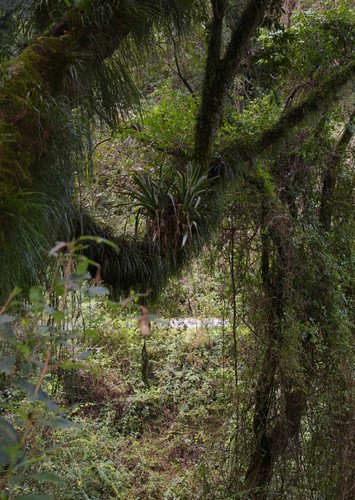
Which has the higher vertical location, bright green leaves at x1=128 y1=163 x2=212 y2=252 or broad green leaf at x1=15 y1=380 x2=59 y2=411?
bright green leaves at x1=128 y1=163 x2=212 y2=252

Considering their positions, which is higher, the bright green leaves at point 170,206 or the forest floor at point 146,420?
the bright green leaves at point 170,206

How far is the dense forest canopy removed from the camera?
2828mm

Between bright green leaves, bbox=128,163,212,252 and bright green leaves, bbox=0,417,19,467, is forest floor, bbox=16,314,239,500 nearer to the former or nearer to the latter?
bright green leaves, bbox=128,163,212,252

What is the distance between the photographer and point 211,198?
4.10 metres

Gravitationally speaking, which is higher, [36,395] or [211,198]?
[211,198]

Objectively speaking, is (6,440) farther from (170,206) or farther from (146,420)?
(146,420)

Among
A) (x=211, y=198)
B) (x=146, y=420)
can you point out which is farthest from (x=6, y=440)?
(x=146, y=420)

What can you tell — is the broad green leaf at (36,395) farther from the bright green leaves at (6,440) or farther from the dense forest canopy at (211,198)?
the dense forest canopy at (211,198)

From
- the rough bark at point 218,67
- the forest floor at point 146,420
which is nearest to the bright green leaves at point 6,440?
the rough bark at point 218,67

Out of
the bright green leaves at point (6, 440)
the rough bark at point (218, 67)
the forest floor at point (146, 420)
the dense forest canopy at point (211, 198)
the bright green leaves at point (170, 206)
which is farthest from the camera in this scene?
the forest floor at point (146, 420)

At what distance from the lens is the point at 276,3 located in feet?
14.3

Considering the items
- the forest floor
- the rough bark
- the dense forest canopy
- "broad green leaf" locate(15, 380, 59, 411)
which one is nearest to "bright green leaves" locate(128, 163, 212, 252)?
the dense forest canopy

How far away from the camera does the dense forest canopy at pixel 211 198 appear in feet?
9.28

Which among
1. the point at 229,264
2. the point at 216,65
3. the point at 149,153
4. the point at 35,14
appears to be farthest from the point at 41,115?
the point at 229,264
